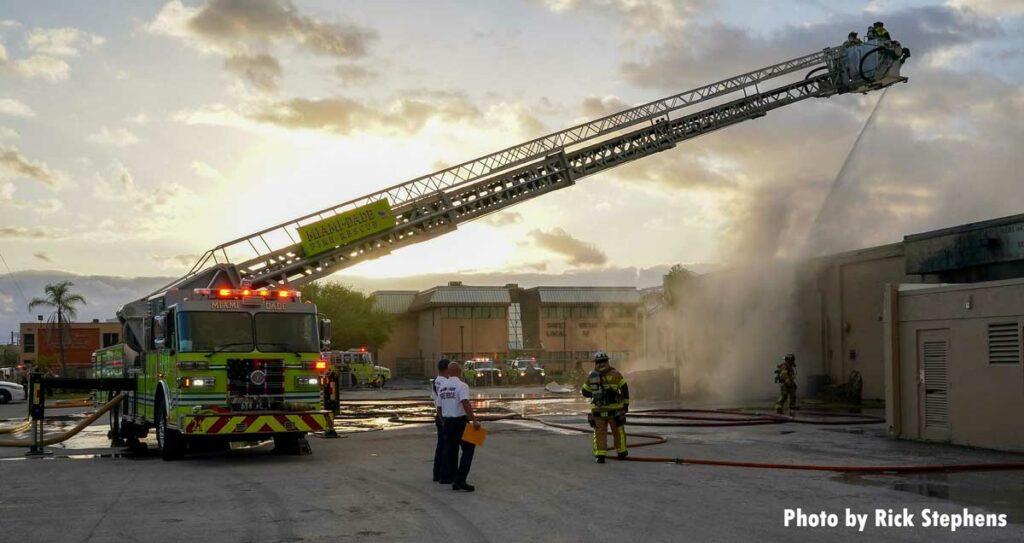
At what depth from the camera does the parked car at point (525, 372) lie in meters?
54.9

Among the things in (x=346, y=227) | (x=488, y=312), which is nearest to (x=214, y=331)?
(x=346, y=227)

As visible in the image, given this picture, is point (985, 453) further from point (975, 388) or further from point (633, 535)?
point (633, 535)

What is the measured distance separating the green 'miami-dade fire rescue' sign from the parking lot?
234 inches

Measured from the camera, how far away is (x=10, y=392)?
135 feet

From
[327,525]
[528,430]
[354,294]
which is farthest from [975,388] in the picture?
[354,294]

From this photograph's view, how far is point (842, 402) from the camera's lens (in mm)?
28047

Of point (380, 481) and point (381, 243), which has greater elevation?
point (381, 243)

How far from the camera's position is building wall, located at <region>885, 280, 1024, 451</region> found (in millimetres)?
15047

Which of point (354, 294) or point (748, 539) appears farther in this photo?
point (354, 294)

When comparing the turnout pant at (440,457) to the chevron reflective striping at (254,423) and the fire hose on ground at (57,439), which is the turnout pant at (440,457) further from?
the fire hose on ground at (57,439)

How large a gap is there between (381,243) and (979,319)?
13.0 metres

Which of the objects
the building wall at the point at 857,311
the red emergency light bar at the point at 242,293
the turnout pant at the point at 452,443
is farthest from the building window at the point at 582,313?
the turnout pant at the point at 452,443

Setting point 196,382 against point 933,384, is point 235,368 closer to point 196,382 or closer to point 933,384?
point 196,382

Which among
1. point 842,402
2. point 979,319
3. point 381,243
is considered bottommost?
point 842,402
